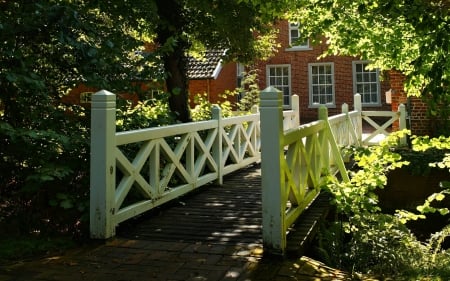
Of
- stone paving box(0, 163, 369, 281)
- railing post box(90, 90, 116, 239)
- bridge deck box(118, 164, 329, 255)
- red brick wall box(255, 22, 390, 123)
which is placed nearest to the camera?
stone paving box(0, 163, 369, 281)

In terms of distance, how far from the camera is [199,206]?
668 centimetres

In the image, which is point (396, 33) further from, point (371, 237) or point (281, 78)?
point (281, 78)

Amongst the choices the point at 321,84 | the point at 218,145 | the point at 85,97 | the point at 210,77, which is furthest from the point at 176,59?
the point at 321,84

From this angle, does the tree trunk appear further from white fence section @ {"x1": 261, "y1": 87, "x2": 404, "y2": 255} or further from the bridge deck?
white fence section @ {"x1": 261, "y1": 87, "x2": 404, "y2": 255}

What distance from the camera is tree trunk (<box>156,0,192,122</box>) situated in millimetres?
10703

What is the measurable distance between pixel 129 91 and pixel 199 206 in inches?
72.0

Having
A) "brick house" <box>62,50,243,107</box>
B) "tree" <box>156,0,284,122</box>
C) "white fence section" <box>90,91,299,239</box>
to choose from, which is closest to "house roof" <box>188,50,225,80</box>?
"brick house" <box>62,50,243,107</box>

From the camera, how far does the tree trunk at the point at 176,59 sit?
1070 cm

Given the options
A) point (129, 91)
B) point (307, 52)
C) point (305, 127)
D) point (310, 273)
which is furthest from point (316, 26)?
point (307, 52)

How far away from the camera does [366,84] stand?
24953 mm

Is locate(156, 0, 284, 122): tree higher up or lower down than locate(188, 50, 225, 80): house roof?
lower down

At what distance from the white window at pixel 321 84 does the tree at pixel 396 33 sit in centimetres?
1687

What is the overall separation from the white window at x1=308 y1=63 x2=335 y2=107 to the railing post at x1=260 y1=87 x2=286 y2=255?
21.5m

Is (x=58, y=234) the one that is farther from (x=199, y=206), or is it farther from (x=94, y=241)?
(x=199, y=206)
